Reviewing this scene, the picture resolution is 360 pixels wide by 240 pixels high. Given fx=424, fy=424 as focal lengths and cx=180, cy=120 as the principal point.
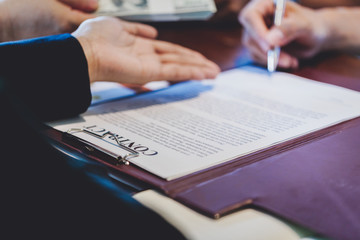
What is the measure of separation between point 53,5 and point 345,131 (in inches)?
23.9

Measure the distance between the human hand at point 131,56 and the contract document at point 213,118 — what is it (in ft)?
0.13

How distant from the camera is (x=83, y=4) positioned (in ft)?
2.88

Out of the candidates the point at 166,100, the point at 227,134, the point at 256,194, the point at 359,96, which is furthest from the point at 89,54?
the point at 359,96

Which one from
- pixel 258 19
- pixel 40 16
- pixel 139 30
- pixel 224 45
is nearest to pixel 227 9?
pixel 224 45

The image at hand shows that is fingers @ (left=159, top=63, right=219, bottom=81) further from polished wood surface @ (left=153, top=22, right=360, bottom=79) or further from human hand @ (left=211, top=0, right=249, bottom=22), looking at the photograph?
human hand @ (left=211, top=0, right=249, bottom=22)

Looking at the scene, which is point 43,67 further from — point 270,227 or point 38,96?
point 270,227

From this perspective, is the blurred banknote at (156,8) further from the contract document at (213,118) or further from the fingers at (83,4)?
the contract document at (213,118)

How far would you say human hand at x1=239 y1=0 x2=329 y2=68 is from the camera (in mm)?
973

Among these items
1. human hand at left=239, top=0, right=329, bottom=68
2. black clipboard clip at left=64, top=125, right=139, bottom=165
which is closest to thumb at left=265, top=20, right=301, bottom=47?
human hand at left=239, top=0, right=329, bottom=68

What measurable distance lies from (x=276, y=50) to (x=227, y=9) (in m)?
0.46

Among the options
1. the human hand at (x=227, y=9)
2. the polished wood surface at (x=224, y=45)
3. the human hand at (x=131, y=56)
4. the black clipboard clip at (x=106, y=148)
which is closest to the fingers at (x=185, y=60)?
the human hand at (x=131, y=56)

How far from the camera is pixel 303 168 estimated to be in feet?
1.69

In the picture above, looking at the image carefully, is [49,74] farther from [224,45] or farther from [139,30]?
[224,45]

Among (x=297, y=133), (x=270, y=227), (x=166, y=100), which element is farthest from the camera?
(x=166, y=100)
